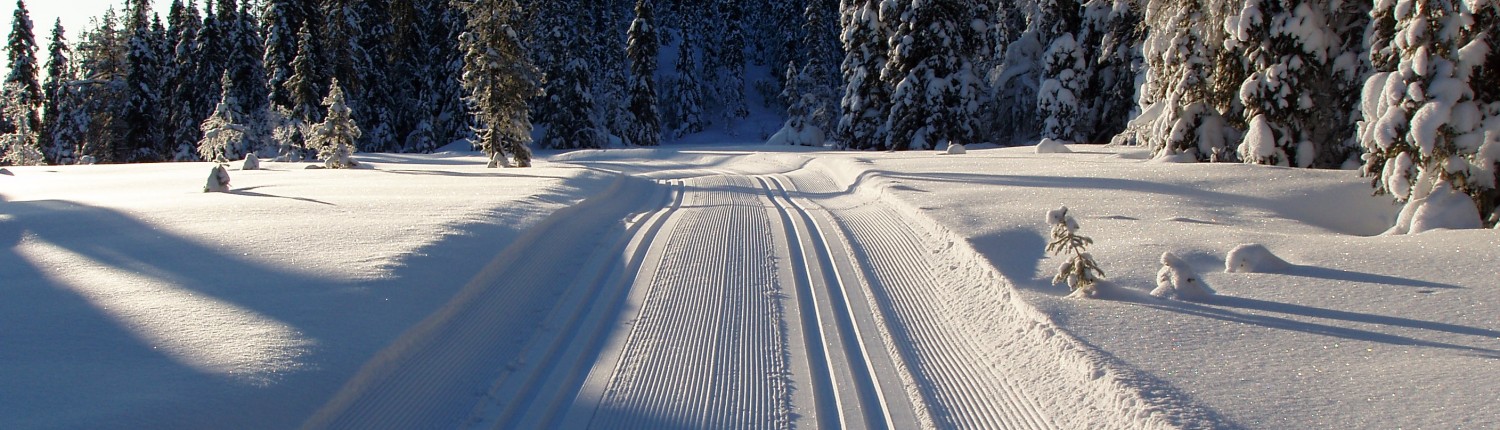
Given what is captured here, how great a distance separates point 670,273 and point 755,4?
71.3 m

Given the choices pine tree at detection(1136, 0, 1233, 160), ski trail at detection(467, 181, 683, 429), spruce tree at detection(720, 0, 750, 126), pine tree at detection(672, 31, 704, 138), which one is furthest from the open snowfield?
spruce tree at detection(720, 0, 750, 126)

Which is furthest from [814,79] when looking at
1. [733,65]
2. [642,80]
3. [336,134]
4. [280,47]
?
[336,134]

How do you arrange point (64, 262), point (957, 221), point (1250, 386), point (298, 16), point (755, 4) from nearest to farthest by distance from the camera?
point (1250, 386) → point (64, 262) → point (957, 221) → point (298, 16) → point (755, 4)

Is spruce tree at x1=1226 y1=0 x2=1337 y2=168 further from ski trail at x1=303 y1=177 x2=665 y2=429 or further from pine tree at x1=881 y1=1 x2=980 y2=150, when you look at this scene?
pine tree at x1=881 y1=1 x2=980 y2=150

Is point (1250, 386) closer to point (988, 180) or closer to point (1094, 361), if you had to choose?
point (1094, 361)

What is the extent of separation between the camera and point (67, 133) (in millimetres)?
49844

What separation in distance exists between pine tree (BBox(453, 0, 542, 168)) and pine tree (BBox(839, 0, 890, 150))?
14.5 metres

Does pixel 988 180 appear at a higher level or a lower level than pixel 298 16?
lower

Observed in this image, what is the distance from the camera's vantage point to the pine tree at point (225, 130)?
34594 mm

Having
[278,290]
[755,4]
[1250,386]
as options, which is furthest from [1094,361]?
[755,4]

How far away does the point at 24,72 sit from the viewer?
4831 centimetres

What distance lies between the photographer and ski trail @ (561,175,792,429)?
184 inches

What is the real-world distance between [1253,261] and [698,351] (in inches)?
190

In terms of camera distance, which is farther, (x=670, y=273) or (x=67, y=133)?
(x=67, y=133)
